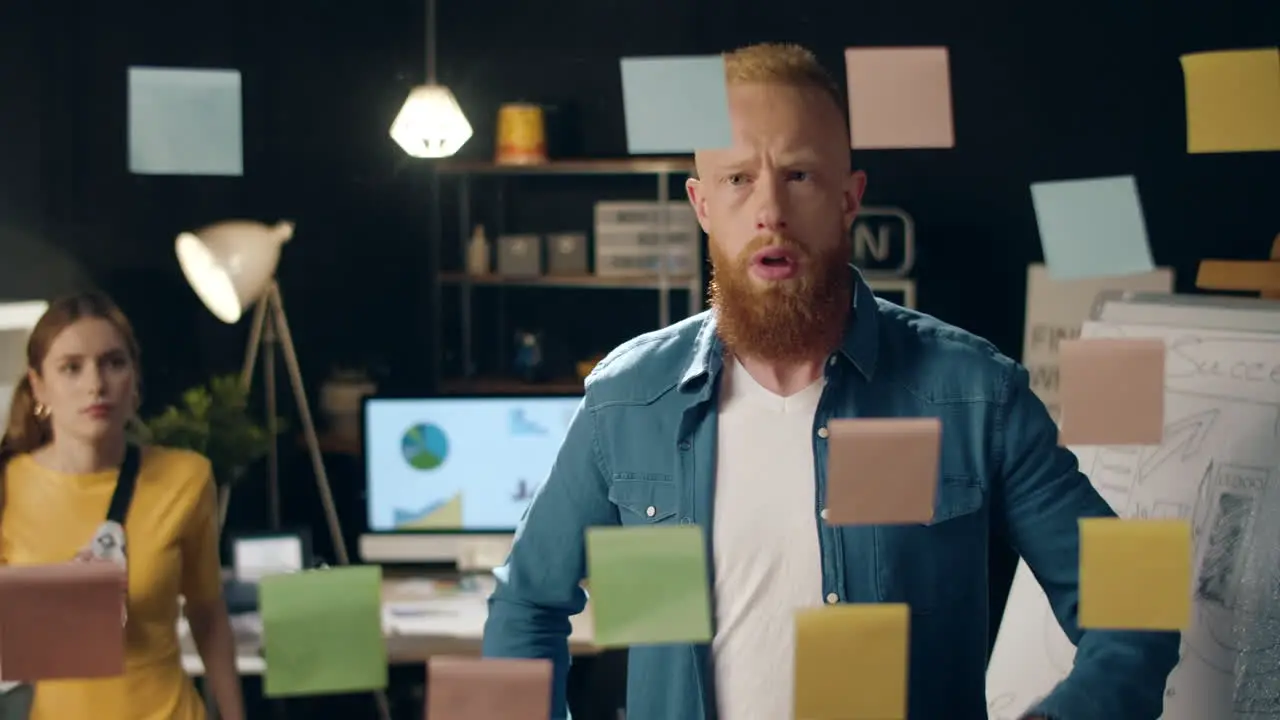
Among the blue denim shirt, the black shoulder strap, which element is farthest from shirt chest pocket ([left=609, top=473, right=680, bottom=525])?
the black shoulder strap

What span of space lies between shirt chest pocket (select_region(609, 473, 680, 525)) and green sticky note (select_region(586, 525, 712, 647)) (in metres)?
0.11

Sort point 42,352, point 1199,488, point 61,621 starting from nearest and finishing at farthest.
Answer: point 61,621, point 1199,488, point 42,352

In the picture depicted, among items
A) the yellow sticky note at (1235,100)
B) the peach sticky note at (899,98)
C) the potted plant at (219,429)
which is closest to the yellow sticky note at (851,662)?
the peach sticky note at (899,98)

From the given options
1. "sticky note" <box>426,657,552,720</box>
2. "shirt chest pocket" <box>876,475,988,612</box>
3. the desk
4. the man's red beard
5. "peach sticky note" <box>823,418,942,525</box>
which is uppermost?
the man's red beard

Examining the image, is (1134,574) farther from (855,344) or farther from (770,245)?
(770,245)

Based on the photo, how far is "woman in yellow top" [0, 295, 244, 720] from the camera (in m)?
2.08

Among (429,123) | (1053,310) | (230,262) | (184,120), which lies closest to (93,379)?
(184,120)

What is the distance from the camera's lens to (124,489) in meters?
2.09

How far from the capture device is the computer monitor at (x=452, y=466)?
304 centimetres

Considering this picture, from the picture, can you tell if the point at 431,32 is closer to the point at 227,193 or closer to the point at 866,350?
the point at 227,193

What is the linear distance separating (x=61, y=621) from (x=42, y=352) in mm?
878

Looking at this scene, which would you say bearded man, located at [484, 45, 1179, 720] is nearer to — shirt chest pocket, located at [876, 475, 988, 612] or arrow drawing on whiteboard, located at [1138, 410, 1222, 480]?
shirt chest pocket, located at [876, 475, 988, 612]

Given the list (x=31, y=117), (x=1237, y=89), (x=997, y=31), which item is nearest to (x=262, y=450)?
(x=31, y=117)

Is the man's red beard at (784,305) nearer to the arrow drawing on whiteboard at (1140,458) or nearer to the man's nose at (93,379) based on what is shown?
the arrow drawing on whiteboard at (1140,458)
